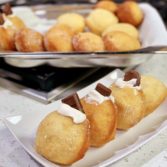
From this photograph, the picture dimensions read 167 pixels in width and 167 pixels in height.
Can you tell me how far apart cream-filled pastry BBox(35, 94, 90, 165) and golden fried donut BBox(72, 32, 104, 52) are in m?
0.27

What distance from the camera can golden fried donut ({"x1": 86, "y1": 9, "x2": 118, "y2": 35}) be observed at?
3.29 feet

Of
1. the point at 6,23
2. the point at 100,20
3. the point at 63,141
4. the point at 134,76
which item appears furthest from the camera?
the point at 100,20

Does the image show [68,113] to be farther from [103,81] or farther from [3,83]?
[3,83]

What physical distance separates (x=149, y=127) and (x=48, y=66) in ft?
0.97

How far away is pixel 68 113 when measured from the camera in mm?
577

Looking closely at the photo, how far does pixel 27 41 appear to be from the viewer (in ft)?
2.75

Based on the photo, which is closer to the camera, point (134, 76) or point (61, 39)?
point (134, 76)

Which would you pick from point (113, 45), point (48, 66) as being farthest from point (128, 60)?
point (48, 66)

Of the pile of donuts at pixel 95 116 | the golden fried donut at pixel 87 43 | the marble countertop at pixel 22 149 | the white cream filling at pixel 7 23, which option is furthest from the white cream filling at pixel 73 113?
the white cream filling at pixel 7 23

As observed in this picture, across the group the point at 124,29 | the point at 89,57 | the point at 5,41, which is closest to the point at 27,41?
the point at 5,41

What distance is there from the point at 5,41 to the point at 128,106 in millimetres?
375

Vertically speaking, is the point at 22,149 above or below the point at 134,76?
below

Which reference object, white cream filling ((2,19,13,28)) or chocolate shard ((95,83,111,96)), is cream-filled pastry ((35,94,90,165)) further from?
white cream filling ((2,19,13,28))

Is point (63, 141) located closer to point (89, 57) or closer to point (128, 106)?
point (128, 106)
